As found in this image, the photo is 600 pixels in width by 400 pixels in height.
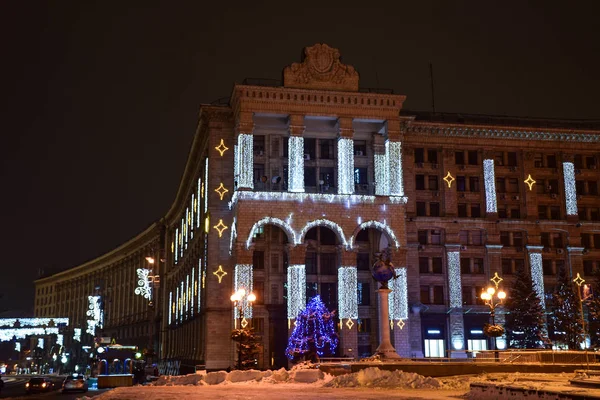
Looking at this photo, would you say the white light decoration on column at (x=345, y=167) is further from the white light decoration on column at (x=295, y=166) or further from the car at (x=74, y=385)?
the car at (x=74, y=385)

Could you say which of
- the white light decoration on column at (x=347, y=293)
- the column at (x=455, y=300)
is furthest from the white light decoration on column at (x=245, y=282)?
the column at (x=455, y=300)

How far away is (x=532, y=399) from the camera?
2092 cm

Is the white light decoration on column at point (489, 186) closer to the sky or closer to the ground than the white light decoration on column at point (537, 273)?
closer to the sky

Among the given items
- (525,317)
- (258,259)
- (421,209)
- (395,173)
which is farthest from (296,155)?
(525,317)

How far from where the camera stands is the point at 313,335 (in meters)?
55.7

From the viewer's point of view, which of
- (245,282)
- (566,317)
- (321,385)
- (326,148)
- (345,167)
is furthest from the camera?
(326,148)

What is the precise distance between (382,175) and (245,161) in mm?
11863

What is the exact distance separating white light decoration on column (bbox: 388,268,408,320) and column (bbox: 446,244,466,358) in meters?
6.91

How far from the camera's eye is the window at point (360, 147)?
66062 mm

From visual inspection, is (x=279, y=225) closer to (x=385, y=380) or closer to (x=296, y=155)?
(x=296, y=155)

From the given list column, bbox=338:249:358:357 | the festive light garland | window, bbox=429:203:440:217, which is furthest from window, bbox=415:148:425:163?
the festive light garland

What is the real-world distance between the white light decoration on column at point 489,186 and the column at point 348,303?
15.3m

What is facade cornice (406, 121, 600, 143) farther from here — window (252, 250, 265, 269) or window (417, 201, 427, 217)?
window (252, 250, 265, 269)

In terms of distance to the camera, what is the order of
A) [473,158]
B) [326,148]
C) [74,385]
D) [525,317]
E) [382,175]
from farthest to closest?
[473,158]
[326,148]
[382,175]
[525,317]
[74,385]
